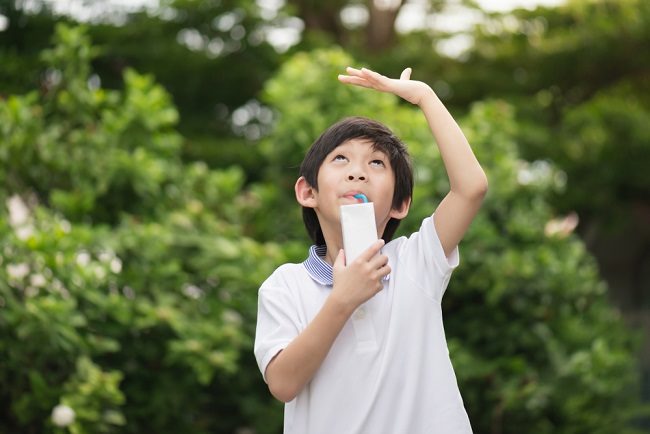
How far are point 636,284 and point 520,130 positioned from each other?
13.3 ft

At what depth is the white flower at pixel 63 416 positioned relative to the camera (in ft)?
12.7

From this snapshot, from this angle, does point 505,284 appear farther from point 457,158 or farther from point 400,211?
point 457,158

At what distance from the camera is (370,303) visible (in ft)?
5.93

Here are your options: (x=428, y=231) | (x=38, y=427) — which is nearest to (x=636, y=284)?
(x=38, y=427)

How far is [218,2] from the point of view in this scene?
803cm

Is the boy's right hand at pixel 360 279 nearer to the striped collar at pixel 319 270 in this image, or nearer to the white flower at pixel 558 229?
the striped collar at pixel 319 270

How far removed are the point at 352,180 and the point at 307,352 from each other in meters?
0.33

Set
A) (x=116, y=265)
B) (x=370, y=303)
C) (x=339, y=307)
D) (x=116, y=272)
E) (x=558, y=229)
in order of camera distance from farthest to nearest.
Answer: (x=558, y=229) < (x=116, y=265) < (x=116, y=272) < (x=370, y=303) < (x=339, y=307)

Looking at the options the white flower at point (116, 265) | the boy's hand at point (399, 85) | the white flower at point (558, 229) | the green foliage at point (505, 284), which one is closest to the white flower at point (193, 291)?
the white flower at point (116, 265)

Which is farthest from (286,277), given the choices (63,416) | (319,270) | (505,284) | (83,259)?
(505,284)

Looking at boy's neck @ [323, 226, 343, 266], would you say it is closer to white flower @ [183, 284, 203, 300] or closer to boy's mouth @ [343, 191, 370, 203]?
boy's mouth @ [343, 191, 370, 203]

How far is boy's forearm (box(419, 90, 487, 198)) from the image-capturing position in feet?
5.99

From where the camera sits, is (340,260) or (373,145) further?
(373,145)

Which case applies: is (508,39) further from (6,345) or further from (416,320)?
(416,320)
